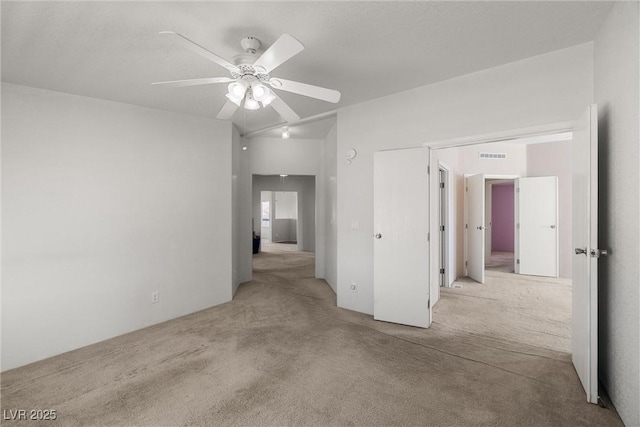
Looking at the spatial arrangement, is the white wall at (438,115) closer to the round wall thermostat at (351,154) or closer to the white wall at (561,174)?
the round wall thermostat at (351,154)

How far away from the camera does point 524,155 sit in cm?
612

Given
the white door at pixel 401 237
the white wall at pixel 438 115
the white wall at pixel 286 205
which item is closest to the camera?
the white wall at pixel 438 115

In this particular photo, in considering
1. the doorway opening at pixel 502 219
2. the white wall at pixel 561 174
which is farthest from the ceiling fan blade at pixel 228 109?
the doorway opening at pixel 502 219

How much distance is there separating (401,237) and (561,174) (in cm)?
474

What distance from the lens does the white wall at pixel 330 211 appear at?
15.1 ft

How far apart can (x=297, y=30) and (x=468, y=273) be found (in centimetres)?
551

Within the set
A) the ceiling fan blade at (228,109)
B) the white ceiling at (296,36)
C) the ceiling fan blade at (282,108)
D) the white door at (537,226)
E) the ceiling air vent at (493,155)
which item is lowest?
the white door at (537,226)

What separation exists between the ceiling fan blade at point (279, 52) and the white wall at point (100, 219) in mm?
2310

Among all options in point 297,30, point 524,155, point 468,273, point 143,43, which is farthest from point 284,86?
point 524,155

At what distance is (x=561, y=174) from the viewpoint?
5727mm

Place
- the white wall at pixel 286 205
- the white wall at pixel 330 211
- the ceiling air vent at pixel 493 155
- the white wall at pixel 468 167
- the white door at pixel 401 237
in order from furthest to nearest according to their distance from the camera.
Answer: the white wall at pixel 286 205 → the ceiling air vent at pixel 493 155 → the white wall at pixel 468 167 → the white wall at pixel 330 211 → the white door at pixel 401 237

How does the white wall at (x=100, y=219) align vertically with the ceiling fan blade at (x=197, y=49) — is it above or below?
below

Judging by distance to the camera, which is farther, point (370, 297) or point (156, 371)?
point (370, 297)

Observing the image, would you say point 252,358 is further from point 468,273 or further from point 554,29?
point 468,273
